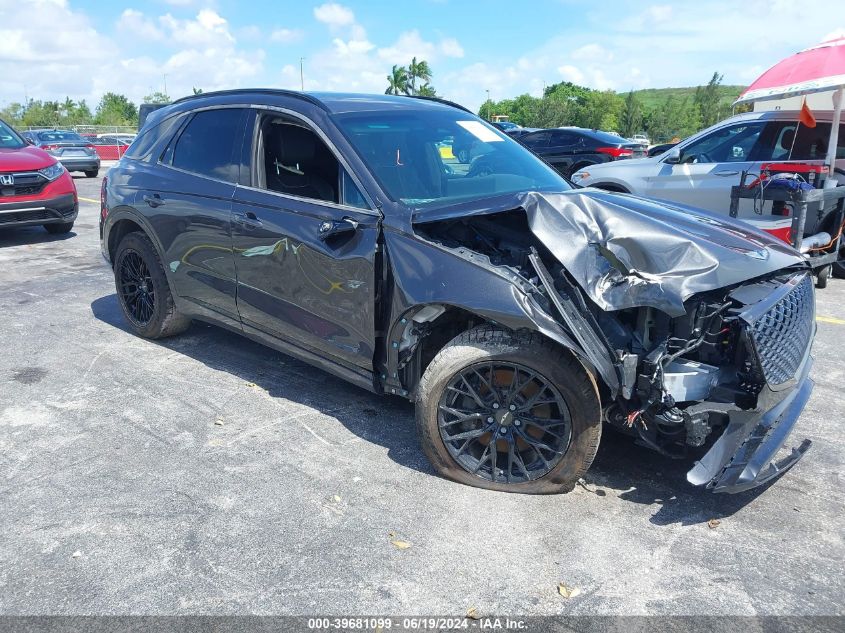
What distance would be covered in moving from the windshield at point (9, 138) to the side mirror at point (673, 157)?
29.8ft

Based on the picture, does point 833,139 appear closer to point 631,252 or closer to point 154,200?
point 631,252

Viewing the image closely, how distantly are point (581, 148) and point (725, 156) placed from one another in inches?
277

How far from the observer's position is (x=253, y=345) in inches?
213

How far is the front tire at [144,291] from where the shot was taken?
509 centimetres

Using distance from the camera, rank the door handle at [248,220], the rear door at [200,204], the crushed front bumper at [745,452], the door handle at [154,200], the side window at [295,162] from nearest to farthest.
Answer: the crushed front bumper at [745,452] < the side window at [295,162] < the door handle at [248,220] < the rear door at [200,204] < the door handle at [154,200]

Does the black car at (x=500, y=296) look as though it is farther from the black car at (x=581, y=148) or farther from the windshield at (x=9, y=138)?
the black car at (x=581, y=148)

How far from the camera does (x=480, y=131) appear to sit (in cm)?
447

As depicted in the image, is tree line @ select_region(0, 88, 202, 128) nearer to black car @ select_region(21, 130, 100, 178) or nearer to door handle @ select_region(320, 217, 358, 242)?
black car @ select_region(21, 130, 100, 178)

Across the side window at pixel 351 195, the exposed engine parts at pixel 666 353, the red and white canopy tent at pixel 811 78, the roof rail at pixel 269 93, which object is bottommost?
the exposed engine parts at pixel 666 353

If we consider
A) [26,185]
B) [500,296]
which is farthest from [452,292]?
[26,185]

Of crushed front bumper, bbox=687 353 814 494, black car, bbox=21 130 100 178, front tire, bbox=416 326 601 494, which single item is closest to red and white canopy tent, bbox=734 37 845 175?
crushed front bumper, bbox=687 353 814 494

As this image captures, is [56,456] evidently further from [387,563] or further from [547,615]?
[547,615]

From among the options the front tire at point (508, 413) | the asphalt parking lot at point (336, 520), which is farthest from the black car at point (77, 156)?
the front tire at point (508, 413)

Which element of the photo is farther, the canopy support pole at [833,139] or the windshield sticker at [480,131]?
the canopy support pole at [833,139]
